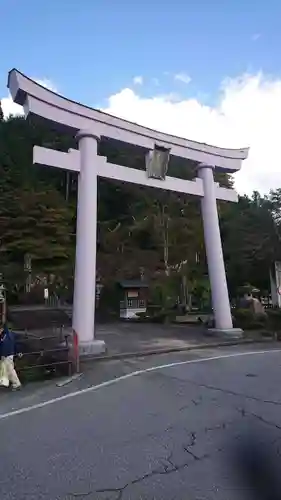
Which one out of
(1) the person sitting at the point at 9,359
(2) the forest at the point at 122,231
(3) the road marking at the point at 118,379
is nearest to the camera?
(3) the road marking at the point at 118,379

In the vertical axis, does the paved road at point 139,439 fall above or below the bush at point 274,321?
below

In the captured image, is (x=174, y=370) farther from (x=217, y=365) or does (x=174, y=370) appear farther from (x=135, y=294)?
(x=135, y=294)

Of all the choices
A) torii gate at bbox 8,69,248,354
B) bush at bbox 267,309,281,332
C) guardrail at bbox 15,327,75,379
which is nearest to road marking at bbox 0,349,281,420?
guardrail at bbox 15,327,75,379

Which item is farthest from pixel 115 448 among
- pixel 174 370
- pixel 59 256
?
pixel 59 256

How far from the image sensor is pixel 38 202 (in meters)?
24.4

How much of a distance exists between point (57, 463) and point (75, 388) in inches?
160

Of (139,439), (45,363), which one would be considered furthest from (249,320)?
(139,439)

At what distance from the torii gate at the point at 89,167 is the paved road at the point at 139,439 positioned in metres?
4.46

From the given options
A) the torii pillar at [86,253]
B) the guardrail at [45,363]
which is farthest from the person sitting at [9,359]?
the torii pillar at [86,253]

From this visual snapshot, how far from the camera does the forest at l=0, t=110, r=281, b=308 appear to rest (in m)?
23.7

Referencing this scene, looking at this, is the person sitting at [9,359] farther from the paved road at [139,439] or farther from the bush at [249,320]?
the bush at [249,320]

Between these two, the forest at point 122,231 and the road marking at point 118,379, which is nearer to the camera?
the road marking at point 118,379

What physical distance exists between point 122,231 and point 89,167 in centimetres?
1516

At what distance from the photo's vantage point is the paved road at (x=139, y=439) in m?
3.61
